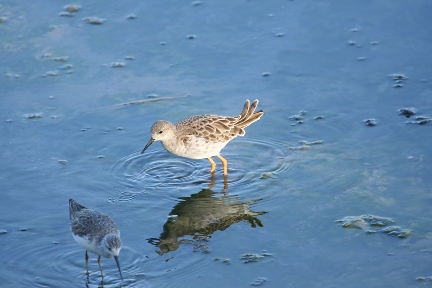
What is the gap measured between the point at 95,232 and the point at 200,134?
2.73 m

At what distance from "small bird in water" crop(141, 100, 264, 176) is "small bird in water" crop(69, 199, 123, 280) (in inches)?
76.4

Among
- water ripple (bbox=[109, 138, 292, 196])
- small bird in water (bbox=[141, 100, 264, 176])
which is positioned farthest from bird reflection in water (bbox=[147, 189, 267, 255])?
small bird in water (bbox=[141, 100, 264, 176])

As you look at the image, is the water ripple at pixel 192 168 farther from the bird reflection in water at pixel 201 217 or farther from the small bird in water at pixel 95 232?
the small bird in water at pixel 95 232

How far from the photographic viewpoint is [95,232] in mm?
8594

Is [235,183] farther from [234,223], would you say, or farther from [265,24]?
[265,24]

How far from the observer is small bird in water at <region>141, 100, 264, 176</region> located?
10.8 meters

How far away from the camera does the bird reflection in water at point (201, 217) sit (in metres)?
9.40

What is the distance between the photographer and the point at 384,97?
39.6 ft

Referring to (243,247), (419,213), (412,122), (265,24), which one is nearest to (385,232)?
(419,213)

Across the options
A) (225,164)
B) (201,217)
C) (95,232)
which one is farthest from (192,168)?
(95,232)

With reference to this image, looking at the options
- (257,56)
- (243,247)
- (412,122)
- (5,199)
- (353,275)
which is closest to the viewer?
(353,275)

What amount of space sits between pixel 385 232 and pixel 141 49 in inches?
238

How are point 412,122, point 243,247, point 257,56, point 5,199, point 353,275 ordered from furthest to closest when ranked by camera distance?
point 257,56, point 412,122, point 5,199, point 243,247, point 353,275

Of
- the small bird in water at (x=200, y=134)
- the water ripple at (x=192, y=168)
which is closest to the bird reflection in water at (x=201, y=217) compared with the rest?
the water ripple at (x=192, y=168)
